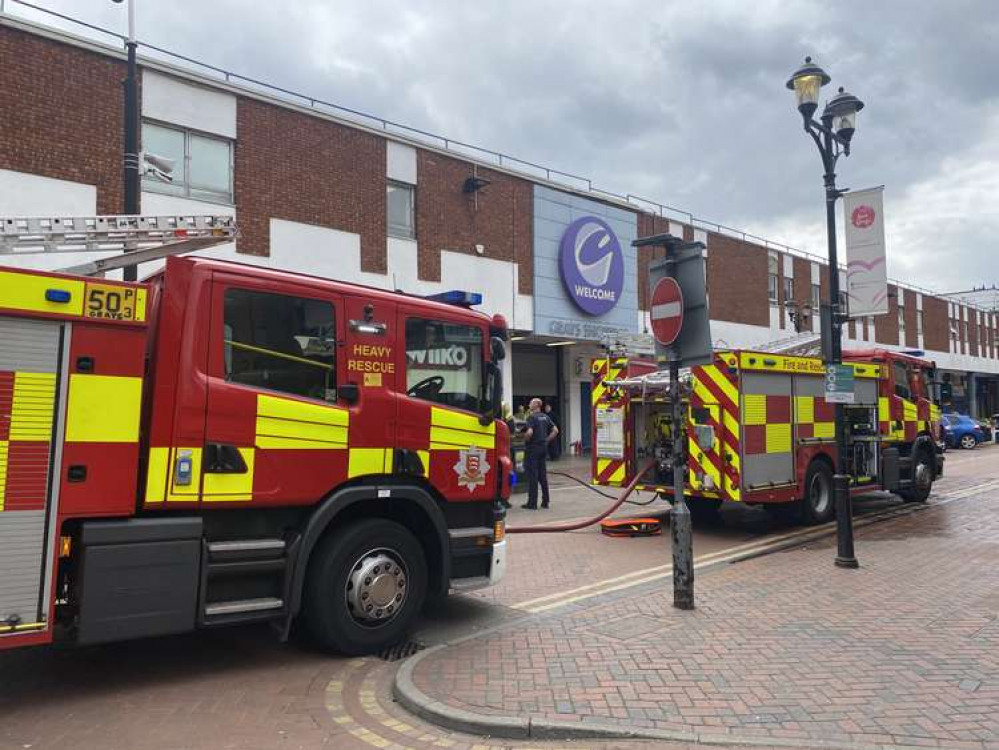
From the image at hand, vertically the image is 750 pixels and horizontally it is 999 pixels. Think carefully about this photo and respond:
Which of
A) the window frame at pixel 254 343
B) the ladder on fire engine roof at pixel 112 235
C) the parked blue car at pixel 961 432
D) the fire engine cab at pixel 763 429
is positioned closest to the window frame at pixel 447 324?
the window frame at pixel 254 343

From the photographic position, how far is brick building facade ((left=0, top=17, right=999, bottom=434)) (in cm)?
1330

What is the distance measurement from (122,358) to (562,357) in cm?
2163

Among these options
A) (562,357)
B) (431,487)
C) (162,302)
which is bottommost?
(431,487)

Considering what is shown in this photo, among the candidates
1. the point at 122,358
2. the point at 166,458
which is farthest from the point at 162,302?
the point at 166,458

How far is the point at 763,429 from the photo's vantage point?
9.96m

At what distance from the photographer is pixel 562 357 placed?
25516 mm

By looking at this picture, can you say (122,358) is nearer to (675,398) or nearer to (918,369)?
(675,398)

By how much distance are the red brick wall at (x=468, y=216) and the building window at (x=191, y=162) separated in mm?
4078

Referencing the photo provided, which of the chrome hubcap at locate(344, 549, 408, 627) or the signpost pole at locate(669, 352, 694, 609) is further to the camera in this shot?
the signpost pole at locate(669, 352, 694, 609)

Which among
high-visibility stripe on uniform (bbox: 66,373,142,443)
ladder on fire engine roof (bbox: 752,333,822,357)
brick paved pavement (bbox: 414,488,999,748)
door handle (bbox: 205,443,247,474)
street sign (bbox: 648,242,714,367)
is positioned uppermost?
ladder on fire engine roof (bbox: 752,333,822,357)

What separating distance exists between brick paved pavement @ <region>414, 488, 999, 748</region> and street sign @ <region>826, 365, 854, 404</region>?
6.08 ft

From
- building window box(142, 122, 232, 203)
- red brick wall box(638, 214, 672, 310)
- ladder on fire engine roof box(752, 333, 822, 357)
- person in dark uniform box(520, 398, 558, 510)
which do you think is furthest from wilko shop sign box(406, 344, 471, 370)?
red brick wall box(638, 214, 672, 310)

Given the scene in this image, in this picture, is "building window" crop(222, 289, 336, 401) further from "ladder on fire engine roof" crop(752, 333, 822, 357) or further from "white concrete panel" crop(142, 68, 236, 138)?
"white concrete panel" crop(142, 68, 236, 138)

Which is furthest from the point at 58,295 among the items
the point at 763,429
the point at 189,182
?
the point at 189,182
